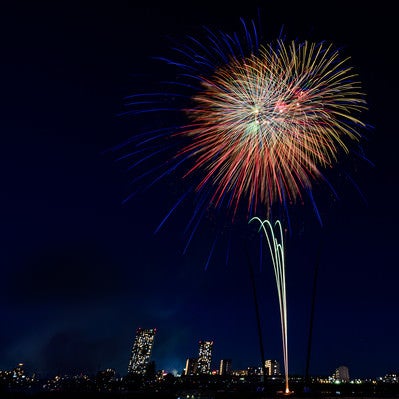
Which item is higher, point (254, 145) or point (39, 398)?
point (254, 145)

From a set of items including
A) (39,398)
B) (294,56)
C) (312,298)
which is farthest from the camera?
(39,398)

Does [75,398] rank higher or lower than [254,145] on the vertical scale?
lower

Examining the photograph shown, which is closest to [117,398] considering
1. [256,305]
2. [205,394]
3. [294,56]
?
[205,394]

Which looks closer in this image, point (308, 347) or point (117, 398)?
point (308, 347)

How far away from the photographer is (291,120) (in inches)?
1008

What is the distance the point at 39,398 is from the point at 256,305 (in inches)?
1203

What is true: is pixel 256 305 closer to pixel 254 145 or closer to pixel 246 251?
pixel 246 251

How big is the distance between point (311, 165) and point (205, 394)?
3226 centimetres

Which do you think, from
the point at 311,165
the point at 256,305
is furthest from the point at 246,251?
the point at 311,165

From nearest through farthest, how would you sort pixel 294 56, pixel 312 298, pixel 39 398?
1. pixel 294 56
2. pixel 312 298
3. pixel 39 398

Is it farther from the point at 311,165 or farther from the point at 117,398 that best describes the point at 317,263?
the point at 117,398

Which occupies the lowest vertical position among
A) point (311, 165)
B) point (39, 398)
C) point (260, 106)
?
point (39, 398)

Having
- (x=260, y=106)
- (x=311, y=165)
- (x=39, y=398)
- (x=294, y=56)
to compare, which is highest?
(x=294, y=56)

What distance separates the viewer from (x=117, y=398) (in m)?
54.8
